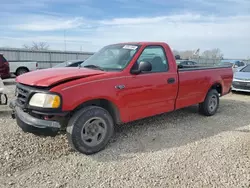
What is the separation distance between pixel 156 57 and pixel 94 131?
200 centimetres

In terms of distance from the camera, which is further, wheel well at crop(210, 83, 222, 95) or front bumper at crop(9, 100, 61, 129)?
wheel well at crop(210, 83, 222, 95)

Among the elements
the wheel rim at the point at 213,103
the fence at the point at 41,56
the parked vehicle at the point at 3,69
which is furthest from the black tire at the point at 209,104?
the fence at the point at 41,56

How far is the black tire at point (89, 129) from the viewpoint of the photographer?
3.37 metres

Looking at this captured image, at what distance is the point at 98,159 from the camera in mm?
3436

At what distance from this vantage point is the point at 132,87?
154 inches

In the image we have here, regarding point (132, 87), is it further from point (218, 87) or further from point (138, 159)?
point (218, 87)

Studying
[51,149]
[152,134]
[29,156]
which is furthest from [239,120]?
[29,156]

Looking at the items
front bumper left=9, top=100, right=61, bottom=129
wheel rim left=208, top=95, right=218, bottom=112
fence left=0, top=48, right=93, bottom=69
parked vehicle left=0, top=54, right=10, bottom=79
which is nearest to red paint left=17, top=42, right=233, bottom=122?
front bumper left=9, top=100, right=61, bottom=129

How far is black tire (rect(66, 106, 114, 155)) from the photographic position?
133 inches

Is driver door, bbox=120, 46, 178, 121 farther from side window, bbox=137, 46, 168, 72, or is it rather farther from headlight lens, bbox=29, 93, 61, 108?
headlight lens, bbox=29, 93, 61, 108

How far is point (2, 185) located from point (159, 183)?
6.35 feet

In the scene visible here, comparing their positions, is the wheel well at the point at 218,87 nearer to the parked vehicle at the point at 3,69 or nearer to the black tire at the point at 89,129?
the black tire at the point at 89,129

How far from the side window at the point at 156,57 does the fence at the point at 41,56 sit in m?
17.9

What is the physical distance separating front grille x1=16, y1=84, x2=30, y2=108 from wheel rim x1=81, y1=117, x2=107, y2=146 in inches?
37.7
